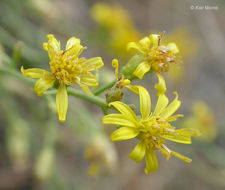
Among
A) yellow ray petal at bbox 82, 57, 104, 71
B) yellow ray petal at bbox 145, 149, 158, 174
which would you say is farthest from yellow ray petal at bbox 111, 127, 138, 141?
yellow ray petal at bbox 82, 57, 104, 71

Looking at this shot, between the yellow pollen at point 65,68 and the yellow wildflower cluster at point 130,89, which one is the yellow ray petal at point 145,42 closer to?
the yellow wildflower cluster at point 130,89

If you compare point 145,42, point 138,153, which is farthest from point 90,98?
point 145,42

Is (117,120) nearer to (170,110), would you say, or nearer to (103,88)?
(103,88)

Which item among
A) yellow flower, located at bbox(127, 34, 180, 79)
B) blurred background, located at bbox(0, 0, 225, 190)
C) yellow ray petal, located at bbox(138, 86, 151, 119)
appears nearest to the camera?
yellow ray petal, located at bbox(138, 86, 151, 119)

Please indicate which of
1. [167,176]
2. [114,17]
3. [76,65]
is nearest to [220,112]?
[167,176]

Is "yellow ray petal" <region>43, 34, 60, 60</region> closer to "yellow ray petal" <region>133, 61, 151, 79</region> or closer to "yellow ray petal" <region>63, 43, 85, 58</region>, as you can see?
"yellow ray petal" <region>63, 43, 85, 58</region>

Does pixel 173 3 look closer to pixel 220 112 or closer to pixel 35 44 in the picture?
pixel 220 112
